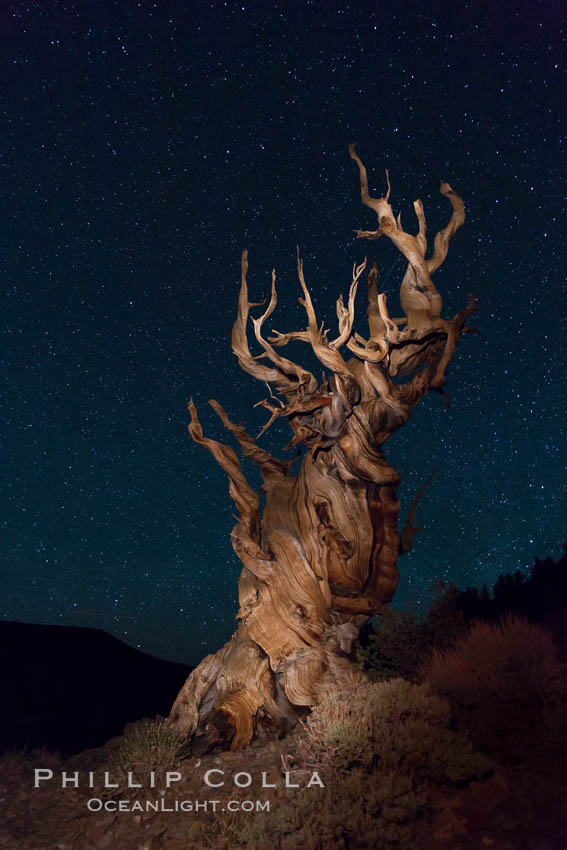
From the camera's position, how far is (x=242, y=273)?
35.3 ft

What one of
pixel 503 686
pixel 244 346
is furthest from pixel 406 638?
pixel 244 346

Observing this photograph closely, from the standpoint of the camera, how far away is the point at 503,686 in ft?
18.1

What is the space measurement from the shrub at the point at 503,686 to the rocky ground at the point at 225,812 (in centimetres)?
55

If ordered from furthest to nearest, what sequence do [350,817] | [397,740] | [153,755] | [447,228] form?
[447,228]
[153,755]
[397,740]
[350,817]

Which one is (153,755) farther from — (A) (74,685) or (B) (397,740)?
(A) (74,685)

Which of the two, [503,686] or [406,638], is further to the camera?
[406,638]

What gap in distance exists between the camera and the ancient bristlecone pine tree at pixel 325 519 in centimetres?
898

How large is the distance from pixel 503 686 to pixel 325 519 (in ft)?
15.0

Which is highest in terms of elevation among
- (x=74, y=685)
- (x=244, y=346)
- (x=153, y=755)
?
(x=244, y=346)

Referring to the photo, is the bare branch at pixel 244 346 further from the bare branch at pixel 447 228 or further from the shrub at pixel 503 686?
the shrub at pixel 503 686

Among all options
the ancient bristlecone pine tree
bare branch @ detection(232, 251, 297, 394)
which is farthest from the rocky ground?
bare branch @ detection(232, 251, 297, 394)

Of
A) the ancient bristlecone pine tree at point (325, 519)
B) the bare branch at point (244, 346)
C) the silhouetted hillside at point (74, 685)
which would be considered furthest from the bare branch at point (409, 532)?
the silhouetted hillside at point (74, 685)

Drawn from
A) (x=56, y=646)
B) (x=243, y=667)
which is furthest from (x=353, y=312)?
(x=56, y=646)

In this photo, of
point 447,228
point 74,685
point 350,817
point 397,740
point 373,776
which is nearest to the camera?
point 350,817
